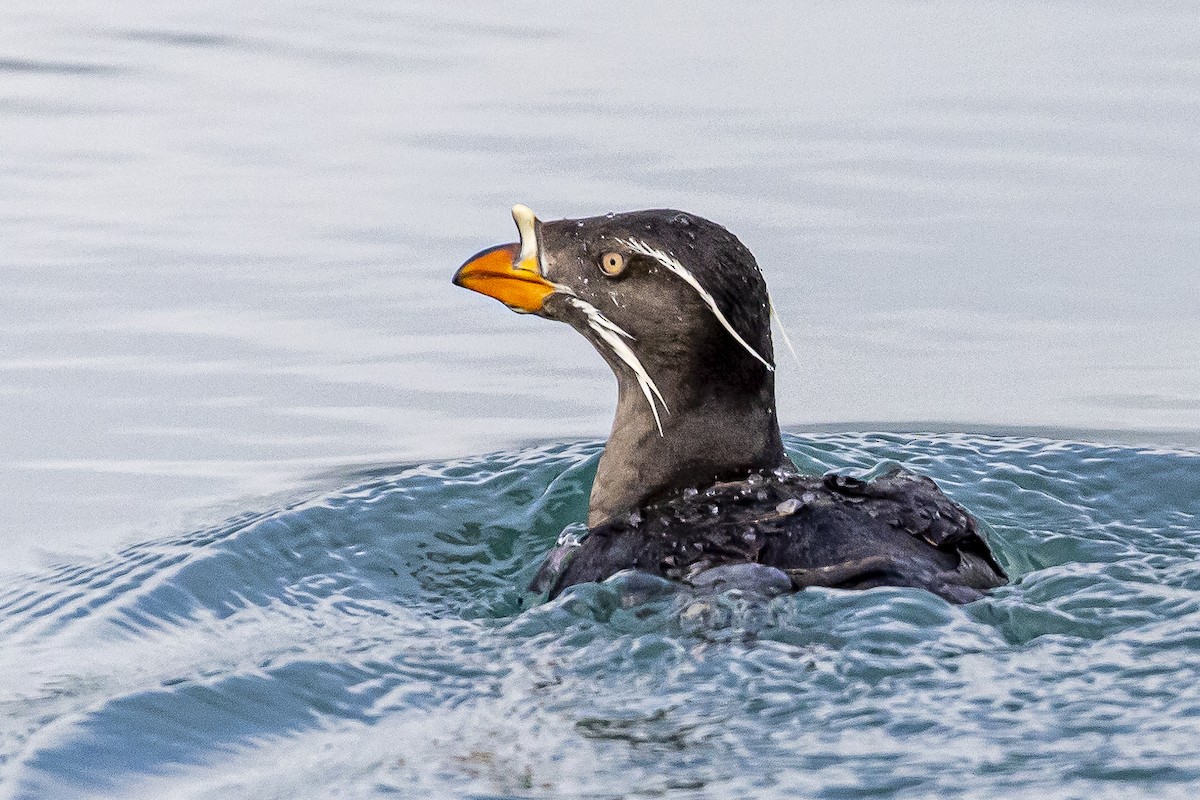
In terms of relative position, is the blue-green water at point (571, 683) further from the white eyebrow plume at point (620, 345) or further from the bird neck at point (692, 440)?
the white eyebrow plume at point (620, 345)

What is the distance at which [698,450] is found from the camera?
666cm

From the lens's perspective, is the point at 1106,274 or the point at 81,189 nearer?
the point at 1106,274

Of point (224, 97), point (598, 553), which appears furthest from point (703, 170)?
point (598, 553)

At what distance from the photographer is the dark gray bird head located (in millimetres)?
6473

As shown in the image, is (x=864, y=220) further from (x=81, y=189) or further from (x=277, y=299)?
(x=81, y=189)

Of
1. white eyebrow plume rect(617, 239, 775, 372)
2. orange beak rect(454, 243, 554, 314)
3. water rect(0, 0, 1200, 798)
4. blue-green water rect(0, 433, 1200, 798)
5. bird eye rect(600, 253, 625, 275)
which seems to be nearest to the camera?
blue-green water rect(0, 433, 1200, 798)

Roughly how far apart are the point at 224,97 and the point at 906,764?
972 centimetres

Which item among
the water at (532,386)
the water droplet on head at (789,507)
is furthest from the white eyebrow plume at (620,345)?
the water at (532,386)

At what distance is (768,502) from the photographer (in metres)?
6.12

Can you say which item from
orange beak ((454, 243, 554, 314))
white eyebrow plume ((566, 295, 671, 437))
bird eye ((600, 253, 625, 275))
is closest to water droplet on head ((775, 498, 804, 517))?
white eyebrow plume ((566, 295, 671, 437))

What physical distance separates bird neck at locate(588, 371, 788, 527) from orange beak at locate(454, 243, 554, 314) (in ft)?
1.41

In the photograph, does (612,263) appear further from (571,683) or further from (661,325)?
(571,683)

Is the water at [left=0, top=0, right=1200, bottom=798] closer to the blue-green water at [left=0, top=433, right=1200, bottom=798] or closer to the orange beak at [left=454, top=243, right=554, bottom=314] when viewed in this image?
the blue-green water at [left=0, top=433, right=1200, bottom=798]

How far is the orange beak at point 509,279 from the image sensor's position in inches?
268
